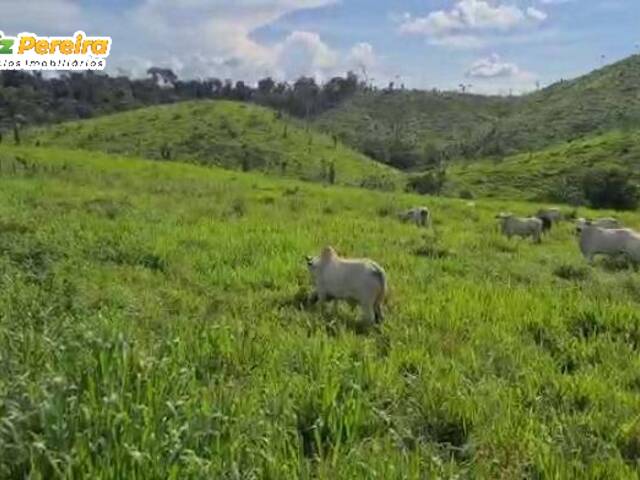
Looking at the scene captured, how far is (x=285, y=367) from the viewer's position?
5.49 meters

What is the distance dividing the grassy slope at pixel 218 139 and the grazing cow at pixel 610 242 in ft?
198

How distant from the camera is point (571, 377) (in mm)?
5848

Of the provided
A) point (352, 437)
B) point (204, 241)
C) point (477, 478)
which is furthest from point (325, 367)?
point (204, 241)

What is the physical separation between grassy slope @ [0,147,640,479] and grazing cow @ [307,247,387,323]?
0.95ft

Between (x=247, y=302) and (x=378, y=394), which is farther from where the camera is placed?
(x=247, y=302)

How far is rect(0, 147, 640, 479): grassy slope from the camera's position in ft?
11.4

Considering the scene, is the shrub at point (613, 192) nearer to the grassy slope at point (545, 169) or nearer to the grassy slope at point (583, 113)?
the grassy slope at point (545, 169)

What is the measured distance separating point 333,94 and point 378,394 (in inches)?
6897

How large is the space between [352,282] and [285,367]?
3234mm

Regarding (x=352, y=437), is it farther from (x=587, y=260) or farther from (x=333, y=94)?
(x=333, y=94)

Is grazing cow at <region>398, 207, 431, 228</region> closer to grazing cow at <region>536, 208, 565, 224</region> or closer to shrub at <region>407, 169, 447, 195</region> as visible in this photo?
grazing cow at <region>536, 208, 565, 224</region>

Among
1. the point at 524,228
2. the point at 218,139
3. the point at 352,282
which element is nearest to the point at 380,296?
the point at 352,282

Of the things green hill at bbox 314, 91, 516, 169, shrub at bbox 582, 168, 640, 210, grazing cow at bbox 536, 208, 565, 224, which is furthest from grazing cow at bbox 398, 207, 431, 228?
green hill at bbox 314, 91, 516, 169

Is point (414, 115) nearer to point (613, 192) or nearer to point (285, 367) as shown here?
point (613, 192)
